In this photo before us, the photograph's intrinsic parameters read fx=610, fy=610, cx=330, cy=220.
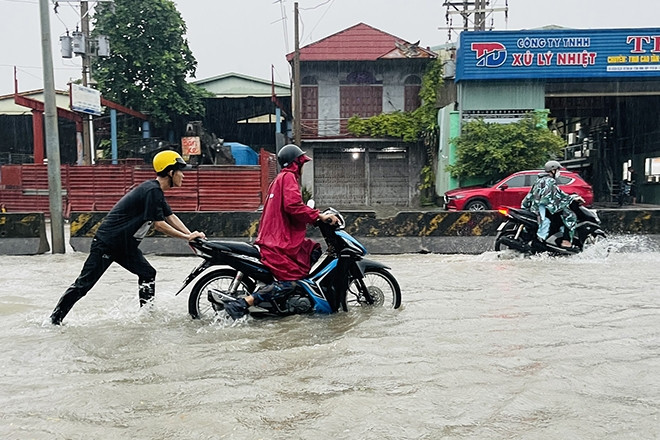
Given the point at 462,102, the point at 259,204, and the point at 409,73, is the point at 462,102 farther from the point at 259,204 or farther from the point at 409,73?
the point at 259,204

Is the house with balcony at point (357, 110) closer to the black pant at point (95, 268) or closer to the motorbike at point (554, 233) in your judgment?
the motorbike at point (554, 233)

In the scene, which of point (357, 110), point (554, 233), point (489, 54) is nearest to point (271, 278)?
Result: point (554, 233)

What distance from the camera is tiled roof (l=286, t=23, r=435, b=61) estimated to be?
85.6ft

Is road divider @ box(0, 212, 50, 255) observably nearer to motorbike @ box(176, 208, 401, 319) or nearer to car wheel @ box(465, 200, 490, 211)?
motorbike @ box(176, 208, 401, 319)

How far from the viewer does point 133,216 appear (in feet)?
18.1

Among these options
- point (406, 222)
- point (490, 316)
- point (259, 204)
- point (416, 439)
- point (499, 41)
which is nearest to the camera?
point (416, 439)

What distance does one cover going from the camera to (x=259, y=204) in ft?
62.3

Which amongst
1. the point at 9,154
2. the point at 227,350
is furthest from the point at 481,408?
the point at 9,154

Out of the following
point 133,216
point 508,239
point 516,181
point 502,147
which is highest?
point 502,147

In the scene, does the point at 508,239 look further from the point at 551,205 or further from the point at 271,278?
the point at 271,278

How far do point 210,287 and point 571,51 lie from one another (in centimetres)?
2113

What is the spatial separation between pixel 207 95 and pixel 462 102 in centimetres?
1178

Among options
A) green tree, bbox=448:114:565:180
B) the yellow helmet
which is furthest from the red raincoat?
green tree, bbox=448:114:565:180

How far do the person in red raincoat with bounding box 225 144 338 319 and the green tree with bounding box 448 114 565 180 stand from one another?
17.4 meters
